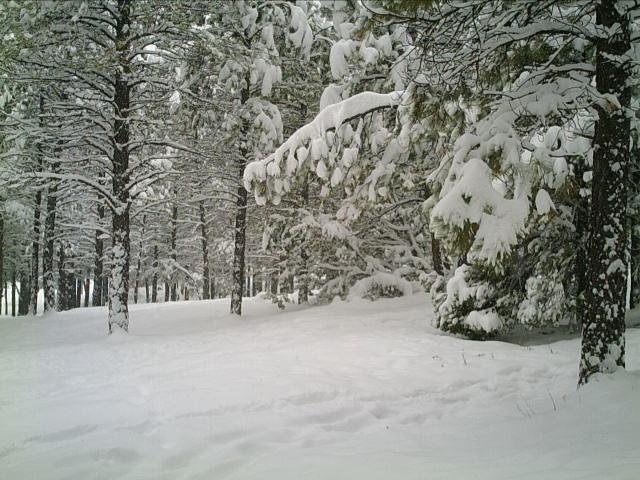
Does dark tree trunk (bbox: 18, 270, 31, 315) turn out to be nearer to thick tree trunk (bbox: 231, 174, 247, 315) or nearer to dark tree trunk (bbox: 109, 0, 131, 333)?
thick tree trunk (bbox: 231, 174, 247, 315)

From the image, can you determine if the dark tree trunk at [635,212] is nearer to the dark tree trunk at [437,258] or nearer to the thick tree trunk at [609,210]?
the thick tree trunk at [609,210]

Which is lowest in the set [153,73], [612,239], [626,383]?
[626,383]

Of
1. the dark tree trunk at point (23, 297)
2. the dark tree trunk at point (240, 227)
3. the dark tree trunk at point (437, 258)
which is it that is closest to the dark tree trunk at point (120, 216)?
the dark tree trunk at point (240, 227)

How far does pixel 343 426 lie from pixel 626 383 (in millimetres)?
2833

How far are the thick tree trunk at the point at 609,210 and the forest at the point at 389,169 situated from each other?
0.06ft

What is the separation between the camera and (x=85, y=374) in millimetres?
6773

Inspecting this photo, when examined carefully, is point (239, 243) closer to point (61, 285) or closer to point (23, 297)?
point (61, 285)

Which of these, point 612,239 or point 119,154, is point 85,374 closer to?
point 119,154

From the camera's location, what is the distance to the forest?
14.6 ft

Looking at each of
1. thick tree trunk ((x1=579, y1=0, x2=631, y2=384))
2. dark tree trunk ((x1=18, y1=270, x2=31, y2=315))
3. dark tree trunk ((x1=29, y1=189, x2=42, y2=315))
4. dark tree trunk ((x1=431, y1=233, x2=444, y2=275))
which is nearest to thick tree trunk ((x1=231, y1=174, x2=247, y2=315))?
dark tree trunk ((x1=431, y1=233, x2=444, y2=275))

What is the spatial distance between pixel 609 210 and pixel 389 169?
410 cm

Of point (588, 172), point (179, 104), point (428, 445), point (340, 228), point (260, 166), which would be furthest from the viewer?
point (340, 228)

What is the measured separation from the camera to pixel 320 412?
15.5 feet

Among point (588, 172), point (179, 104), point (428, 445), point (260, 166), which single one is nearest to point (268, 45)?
point (179, 104)
